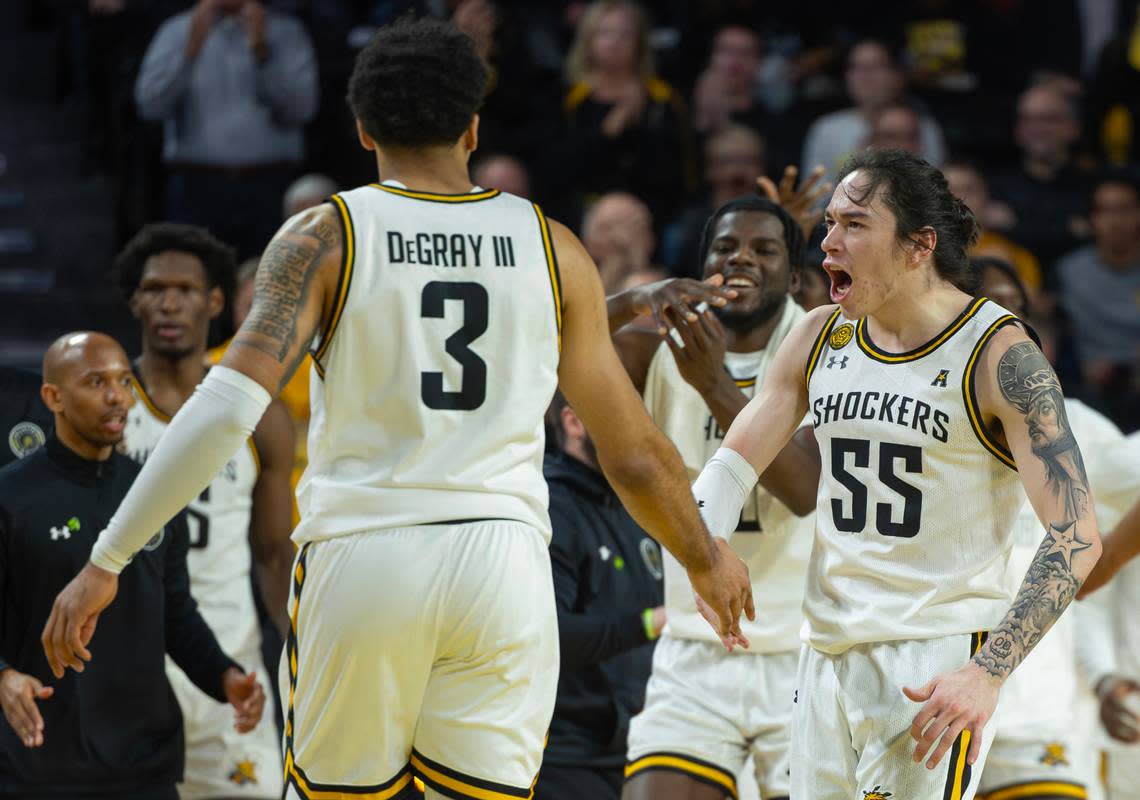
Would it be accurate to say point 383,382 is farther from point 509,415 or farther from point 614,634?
point 614,634

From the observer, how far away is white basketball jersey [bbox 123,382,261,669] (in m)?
6.67

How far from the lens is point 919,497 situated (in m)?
4.36

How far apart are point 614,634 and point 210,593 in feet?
6.10

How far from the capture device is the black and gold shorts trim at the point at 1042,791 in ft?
19.8

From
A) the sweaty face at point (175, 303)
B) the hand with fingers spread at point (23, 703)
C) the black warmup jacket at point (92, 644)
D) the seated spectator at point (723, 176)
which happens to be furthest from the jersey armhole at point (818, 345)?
the seated spectator at point (723, 176)

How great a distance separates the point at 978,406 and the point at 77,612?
219cm

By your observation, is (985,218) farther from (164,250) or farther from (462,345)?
(462,345)

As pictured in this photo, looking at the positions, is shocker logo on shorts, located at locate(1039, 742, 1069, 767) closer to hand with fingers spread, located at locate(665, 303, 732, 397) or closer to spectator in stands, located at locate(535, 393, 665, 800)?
spectator in stands, located at locate(535, 393, 665, 800)

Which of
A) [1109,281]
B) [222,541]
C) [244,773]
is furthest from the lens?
[1109,281]

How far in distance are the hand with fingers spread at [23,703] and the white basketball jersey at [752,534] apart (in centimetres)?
194

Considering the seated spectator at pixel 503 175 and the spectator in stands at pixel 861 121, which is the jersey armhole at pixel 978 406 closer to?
the seated spectator at pixel 503 175

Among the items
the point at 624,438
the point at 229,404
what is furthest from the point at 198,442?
the point at 624,438

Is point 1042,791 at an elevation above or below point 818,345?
below

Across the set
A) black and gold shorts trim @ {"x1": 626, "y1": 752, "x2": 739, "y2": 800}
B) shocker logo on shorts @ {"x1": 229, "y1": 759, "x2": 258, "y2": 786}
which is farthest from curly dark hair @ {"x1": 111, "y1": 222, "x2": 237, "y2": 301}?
black and gold shorts trim @ {"x1": 626, "y1": 752, "x2": 739, "y2": 800}
